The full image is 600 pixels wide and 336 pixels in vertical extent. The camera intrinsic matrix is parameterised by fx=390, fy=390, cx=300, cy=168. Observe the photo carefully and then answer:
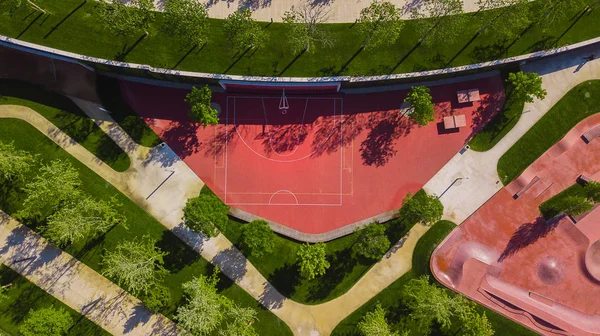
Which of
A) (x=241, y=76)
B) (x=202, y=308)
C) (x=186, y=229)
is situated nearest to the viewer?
(x=202, y=308)

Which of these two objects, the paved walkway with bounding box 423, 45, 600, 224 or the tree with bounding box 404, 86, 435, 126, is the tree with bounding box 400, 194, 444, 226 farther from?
the tree with bounding box 404, 86, 435, 126

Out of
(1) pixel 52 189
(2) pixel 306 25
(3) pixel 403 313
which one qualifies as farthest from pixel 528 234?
(1) pixel 52 189

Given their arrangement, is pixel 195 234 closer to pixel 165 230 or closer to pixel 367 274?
pixel 165 230

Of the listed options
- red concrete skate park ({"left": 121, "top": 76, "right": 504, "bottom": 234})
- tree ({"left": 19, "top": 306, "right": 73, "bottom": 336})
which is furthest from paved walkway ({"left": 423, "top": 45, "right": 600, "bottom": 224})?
tree ({"left": 19, "top": 306, "right": 73, "bottom": 336})

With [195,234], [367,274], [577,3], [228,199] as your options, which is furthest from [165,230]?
[577,3]

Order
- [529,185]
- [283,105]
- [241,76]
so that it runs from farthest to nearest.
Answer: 1. [283,105]
2. [529,185]
3. [241,76]

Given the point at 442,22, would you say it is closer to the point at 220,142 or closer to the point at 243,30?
the point at 243,30
